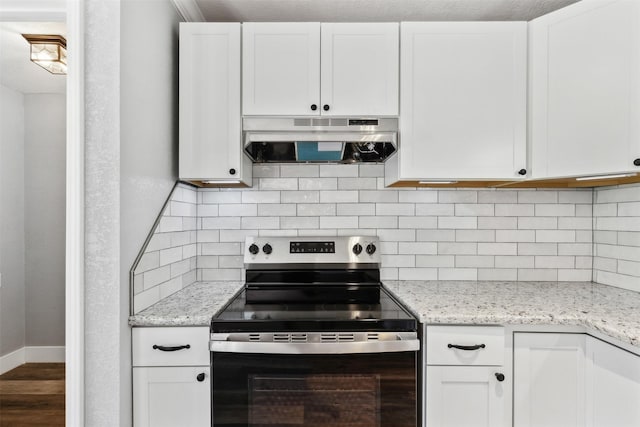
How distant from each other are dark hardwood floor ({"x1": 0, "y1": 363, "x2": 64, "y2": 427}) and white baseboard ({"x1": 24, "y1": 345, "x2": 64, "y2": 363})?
53 mm

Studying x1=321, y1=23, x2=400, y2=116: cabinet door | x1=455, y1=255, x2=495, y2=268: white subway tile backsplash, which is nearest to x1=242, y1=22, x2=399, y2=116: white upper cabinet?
x1=321, y1=23, x2=400, y2=116: cabinet door

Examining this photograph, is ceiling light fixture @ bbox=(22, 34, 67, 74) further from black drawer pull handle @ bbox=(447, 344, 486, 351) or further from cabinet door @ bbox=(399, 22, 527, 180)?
black drawer pull handle @ bbox=(447, 344, 486, 351)

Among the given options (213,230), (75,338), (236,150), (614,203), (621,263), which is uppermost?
(236,150)

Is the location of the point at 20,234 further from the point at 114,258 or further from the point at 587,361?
the point at 587,361

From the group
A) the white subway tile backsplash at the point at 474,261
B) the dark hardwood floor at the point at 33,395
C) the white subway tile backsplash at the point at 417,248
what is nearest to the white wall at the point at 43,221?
the dark hardwood floor at the point at 33,395

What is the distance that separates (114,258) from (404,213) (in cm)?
154

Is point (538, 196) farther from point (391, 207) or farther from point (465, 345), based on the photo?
point (465, 345)

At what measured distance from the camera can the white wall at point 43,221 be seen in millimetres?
3170

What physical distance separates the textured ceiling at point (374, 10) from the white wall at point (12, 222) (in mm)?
2366

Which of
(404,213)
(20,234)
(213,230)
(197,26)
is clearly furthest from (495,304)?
(20,234)

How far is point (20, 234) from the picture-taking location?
3.12 metres

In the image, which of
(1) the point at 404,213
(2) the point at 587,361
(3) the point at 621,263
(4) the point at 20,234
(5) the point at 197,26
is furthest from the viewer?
(4) the point at 20,234

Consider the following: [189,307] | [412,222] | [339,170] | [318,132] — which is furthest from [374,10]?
[189,307]

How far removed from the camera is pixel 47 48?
2143 mm
